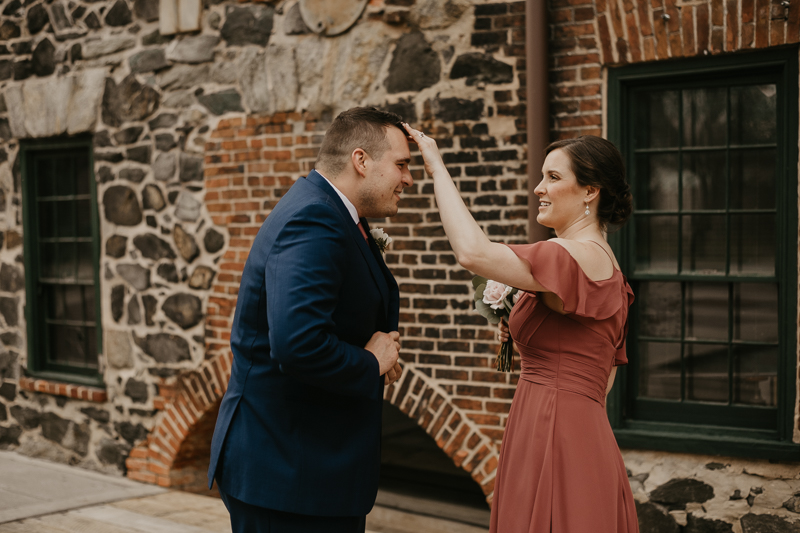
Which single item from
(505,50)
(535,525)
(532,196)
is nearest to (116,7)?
(505,50)

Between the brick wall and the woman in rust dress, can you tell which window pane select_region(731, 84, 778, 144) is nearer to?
the brick wall

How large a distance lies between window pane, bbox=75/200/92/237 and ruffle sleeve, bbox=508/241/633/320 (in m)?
5.22

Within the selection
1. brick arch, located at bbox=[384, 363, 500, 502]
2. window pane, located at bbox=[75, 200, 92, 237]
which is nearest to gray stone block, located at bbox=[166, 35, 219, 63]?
window pane, located at bbox=[75, 200, 92, 237]

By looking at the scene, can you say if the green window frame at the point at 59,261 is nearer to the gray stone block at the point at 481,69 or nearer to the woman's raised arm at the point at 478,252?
the gray stone block at the point at 481,69

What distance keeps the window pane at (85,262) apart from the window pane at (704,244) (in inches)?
193

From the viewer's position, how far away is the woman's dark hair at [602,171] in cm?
264

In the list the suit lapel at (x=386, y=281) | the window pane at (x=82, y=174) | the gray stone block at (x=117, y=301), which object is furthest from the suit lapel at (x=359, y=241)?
the window pane at (x=82, y=174)

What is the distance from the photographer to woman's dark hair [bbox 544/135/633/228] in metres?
2.64

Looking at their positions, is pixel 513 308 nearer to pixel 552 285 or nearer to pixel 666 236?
pixel 552 285

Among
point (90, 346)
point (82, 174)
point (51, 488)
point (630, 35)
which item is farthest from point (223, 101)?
point (51, 488)

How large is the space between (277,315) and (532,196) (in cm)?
269

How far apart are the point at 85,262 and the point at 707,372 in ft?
17.0

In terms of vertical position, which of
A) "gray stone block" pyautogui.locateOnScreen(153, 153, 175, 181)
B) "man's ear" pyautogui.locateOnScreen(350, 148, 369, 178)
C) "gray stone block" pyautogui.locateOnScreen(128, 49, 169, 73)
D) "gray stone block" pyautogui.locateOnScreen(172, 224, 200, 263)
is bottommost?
"gray stone block" pyautogui.locateOnScreen(172, 224, 200, 263)

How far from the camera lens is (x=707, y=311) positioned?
441 centimetres
